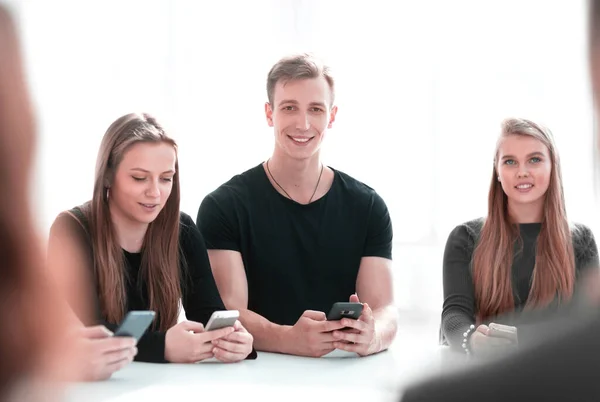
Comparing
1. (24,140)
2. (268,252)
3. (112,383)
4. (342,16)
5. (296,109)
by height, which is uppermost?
(342,16)

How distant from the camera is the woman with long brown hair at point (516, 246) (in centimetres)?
244

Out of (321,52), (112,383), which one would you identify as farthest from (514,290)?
(321,52)

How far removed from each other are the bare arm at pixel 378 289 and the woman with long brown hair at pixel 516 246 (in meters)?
0.17

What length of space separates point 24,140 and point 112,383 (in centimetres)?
143

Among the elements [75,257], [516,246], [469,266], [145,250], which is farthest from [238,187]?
[516,246]

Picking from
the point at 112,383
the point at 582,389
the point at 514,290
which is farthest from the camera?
the point at 514,290

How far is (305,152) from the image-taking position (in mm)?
2703

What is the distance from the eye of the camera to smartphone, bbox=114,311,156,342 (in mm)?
1721

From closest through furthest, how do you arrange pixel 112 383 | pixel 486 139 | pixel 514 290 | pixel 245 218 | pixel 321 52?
pixel 112 383, pixel 514 290, pixel 245 218, pixel 486 139, pixel 321 52

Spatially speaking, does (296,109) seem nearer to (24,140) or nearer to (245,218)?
(245,218)

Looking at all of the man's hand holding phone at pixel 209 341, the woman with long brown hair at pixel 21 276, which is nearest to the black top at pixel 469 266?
the man's hand holding phone at pixel 209 341

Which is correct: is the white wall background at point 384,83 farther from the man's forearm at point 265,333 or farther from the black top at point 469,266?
the man's forearm at point 265,333

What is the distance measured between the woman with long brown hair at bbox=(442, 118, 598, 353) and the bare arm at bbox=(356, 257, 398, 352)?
0.57ft

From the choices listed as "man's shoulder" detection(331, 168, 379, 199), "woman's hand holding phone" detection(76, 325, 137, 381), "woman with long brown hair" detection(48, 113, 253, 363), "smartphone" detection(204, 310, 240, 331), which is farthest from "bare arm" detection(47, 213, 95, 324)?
"man's shoulder" detection(331, 168, 379, 199)
